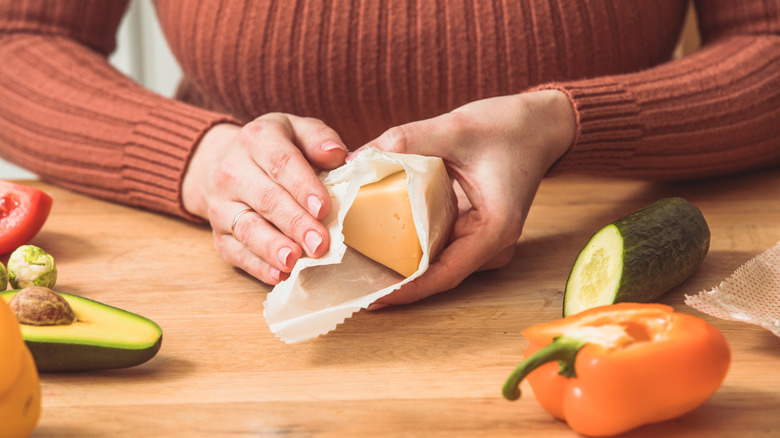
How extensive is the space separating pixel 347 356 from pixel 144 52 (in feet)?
7.79

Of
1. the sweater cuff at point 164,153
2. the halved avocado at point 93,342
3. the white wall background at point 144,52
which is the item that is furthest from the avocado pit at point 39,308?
the white wall background at point 144,52

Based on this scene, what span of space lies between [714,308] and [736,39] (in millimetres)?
752

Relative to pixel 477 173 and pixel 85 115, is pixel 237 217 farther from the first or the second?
pixel 85 115

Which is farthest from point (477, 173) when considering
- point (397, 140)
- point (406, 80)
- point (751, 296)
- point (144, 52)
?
point (144, 52)

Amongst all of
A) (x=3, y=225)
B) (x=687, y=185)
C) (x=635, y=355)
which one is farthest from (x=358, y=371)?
(x=687, y=185)

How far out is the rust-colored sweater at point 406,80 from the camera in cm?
122

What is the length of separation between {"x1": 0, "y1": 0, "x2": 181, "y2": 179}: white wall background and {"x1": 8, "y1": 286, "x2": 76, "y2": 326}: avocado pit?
2256 millimetres

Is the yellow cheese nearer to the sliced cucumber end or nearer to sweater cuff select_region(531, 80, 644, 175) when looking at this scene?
the sliced cucumber end

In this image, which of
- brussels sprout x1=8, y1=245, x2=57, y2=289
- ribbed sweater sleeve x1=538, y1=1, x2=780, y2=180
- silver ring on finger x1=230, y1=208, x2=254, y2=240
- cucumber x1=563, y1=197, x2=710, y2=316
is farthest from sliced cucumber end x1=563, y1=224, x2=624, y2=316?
brussels sprout x1=8, y1=245, x2=57, y2=289

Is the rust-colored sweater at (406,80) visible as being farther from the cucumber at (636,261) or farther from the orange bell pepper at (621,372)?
the orange bell pepper at (621,372)

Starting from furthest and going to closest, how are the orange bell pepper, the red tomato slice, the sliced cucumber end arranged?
the red tomato slice → the sliced cucumber end → the orange bell pepper

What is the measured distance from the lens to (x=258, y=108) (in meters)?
1.40

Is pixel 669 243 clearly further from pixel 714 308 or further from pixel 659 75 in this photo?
pixel 659 75

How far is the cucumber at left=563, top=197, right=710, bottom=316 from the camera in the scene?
31.8 inches
